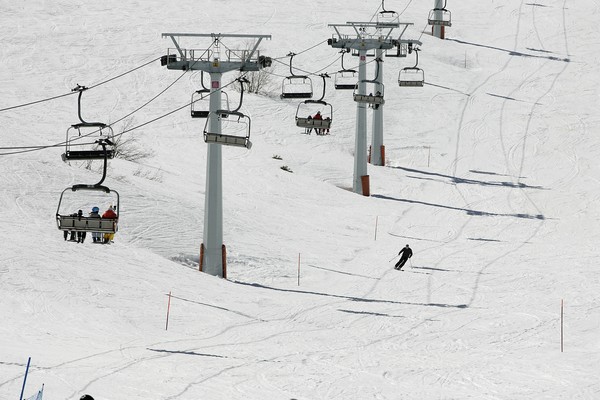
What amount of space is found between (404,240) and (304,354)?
1590cm

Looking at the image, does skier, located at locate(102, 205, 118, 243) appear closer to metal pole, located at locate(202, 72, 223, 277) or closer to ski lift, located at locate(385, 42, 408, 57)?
metal pole, located at locate(202, 72, 223, 277)

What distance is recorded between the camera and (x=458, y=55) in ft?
226

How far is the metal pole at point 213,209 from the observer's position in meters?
31.2

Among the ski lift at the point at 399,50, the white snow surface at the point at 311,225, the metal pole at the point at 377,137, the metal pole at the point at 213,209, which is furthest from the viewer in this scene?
the metal pole at the point at 377,137

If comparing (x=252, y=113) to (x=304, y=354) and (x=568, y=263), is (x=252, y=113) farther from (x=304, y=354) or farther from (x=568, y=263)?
(x=304, y=354)

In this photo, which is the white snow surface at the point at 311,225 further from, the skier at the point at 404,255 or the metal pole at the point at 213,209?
the metal pole at the point at 213,209

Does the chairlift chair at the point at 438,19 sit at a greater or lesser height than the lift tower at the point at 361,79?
greater

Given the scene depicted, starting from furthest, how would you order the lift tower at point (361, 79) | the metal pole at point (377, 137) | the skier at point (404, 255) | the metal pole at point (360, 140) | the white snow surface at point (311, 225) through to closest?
the metal pole at point (377, 137) → the metal pole at point (360, 140) → the lift tower at point (361, 79) → the skier at point (404, 255) → the white snow surface at point (311, 225)

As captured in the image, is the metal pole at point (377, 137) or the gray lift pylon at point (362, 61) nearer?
the gray lift pylon at point (362, 61)

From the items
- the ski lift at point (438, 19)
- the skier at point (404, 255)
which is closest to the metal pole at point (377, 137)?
the skier at point (404, 255)

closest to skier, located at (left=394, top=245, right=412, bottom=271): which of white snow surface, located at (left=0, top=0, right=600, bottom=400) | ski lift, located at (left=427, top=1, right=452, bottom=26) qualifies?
white snow surface, located at (left=0, top=0, right=600, bottom=400)

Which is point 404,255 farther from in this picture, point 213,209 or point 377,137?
point 377,137

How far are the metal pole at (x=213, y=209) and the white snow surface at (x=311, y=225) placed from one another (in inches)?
48.8

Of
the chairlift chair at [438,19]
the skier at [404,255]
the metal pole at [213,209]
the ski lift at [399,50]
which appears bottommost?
the skier at [404,255]
